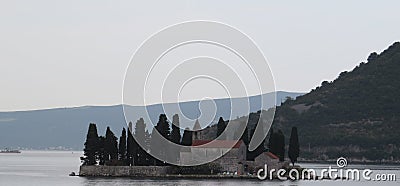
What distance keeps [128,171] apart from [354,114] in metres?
89.4

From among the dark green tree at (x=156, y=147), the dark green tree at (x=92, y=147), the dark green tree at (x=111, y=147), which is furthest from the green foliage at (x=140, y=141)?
the dark green tree at (x=92, y=147)

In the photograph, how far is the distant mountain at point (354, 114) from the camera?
152 meters

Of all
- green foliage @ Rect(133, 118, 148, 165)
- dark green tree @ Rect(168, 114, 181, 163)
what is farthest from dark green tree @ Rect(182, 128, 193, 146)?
green foliage @ Rect(133, 118, 148, 165)

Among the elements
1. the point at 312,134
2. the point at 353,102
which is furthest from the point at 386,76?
the point at 312,134

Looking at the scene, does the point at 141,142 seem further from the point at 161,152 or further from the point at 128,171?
the point at 128,171

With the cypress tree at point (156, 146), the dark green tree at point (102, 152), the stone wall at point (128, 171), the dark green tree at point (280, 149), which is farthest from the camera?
the dark green tree at point (280, 149)

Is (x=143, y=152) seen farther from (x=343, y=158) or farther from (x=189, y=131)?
(x=343, y=158)

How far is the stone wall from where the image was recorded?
82.6 meters

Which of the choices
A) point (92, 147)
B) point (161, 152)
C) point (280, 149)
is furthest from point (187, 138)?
point (280, 149)

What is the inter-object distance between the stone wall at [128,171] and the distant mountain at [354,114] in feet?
238

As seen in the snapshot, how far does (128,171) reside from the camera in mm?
83438

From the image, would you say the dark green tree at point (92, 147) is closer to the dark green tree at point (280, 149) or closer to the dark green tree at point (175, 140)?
the dark green tree at point (175, 140)

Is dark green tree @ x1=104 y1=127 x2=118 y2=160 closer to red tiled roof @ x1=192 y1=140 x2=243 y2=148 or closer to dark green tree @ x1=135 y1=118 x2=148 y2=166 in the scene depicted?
dark green tree @ x1=135 y1=118 x2=148 y2=166

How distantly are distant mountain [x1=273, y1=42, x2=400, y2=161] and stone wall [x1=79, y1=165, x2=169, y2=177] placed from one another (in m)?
72.6
